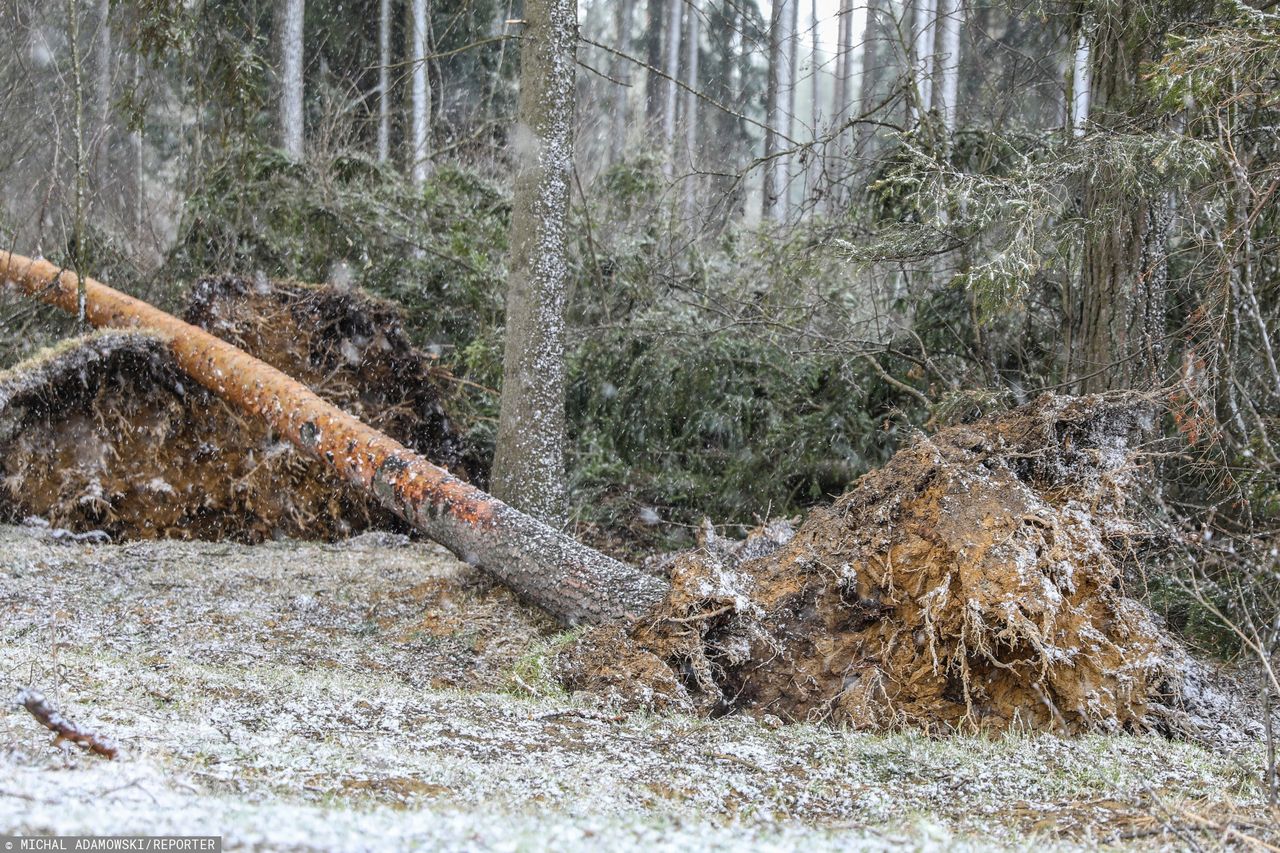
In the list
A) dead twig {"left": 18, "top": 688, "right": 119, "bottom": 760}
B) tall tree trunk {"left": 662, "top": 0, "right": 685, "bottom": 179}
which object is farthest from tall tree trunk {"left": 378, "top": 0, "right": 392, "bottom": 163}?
dead twig {"left": 18, "top": 688, "right": 119, "bottom": 760}

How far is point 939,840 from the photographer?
199 cm

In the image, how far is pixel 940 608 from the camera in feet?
11.5

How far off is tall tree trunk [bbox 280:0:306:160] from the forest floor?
398 inches

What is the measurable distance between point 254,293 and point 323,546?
7.24 feet

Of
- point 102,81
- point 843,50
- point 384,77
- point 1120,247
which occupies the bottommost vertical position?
point 1120,247

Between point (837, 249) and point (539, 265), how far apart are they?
1.77 meters

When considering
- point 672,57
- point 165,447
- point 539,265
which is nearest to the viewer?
point 539,265

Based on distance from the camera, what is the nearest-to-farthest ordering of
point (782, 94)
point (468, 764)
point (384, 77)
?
point (468, 764) < point (782, 94) < point (384, 77)

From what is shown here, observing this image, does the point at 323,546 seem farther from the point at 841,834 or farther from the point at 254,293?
the point at 841,834

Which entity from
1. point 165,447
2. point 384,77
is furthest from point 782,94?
point 384,77

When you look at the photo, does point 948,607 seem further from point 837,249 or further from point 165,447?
point 165,447

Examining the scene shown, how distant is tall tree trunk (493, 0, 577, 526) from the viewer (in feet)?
18.4

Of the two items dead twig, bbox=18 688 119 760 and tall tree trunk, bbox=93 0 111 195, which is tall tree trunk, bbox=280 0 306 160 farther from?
dead twig, bbox=18 688 119 760

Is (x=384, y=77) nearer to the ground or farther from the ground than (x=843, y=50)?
farther from the ground
